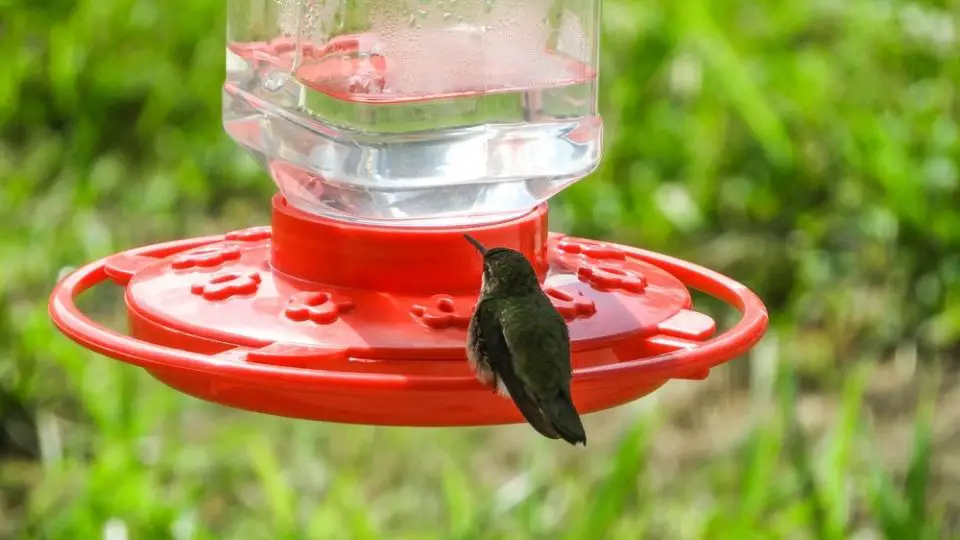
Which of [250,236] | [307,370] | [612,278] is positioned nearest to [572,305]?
[612,278]

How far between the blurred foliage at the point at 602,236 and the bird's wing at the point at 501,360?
1337mm

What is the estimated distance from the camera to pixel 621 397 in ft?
4.71

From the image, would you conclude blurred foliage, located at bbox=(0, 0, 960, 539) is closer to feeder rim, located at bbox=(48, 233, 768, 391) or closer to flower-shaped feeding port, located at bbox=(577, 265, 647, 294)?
flower-shaped feeding port, located at bbox=(577, 265, 647, 294)

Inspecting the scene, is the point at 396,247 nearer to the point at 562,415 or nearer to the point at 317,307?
the point at 317,307

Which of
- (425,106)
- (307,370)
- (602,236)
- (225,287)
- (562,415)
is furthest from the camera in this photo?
(602,236)

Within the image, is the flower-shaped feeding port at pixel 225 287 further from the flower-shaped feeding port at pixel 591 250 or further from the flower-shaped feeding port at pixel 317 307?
the flower-shaped feeding port at pixel 591 250

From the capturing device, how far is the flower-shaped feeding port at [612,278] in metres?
1.56

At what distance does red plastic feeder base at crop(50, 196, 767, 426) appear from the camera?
4.24 feet

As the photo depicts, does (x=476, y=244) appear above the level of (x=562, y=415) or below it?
above

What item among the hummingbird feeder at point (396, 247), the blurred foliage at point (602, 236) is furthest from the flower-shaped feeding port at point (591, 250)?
the blurred foliage at point (602, 236)

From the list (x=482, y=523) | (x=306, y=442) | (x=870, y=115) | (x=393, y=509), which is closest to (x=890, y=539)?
(x=482, y=523)

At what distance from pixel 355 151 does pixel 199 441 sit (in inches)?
75.8

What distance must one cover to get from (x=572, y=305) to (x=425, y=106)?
0.28 meters

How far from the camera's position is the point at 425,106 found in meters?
1.58
